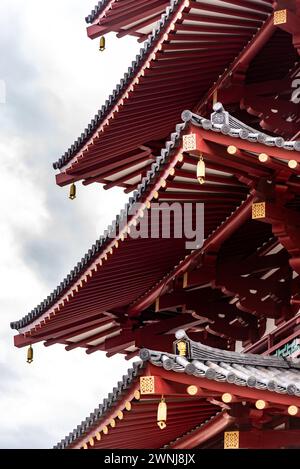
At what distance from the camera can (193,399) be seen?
42.7ft

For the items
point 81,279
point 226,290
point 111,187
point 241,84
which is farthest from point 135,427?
point 111,187

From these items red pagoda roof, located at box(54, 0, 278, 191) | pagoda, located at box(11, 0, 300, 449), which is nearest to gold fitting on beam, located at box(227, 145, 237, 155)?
pagoda, located at box(11, 0, 300, 449)

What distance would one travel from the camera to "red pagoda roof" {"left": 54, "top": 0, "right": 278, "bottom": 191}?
54.3 feet

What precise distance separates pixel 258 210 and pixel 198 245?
175cm

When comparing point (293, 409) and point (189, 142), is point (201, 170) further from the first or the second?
point (293, 409)

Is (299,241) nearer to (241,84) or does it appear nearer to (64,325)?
(241,84)

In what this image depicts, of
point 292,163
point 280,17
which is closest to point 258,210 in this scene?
point 292,163

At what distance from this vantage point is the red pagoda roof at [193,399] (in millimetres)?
12102

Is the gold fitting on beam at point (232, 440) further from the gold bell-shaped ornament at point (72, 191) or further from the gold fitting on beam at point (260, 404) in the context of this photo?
the gold bell-shaped ornament at point (72, 191)

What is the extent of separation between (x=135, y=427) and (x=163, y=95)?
600cm

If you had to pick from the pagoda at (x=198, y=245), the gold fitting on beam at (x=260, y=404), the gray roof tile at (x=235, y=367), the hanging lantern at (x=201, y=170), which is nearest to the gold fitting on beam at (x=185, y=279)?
the pagoda at (x=198, y=245)

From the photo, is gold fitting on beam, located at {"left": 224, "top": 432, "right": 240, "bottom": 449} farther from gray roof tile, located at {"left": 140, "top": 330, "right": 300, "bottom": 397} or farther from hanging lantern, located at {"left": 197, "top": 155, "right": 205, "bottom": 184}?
hanging lantern, located at {"left": 197, "top": 155, "right": 205, "bottom": 184}

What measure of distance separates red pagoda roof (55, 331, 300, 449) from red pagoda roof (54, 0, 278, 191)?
16.5 ft
